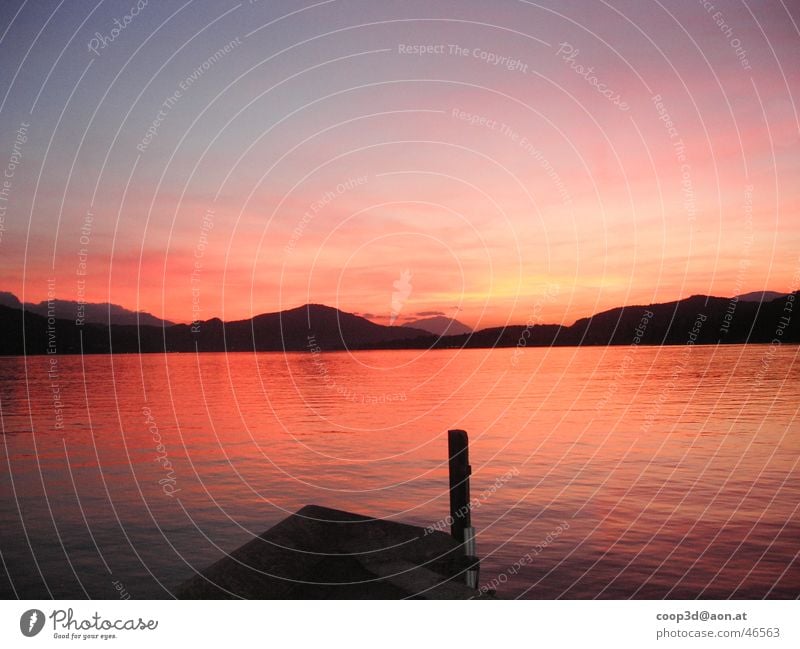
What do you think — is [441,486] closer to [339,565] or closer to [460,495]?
[460,495]

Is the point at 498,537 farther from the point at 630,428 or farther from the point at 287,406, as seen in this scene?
the point at 287,406

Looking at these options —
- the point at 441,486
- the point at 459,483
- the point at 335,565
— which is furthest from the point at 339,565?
the point at 441,486

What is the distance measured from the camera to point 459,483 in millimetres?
13914

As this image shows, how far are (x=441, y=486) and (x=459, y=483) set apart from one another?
9957 millimetres

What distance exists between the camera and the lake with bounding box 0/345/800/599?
627 inches

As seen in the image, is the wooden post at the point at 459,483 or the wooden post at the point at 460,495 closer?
the wooden post at the point at 460,495

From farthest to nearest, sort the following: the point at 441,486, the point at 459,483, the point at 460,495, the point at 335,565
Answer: the point at 441,486 → the point at 459,483 → the point at 460,495 → the point at 335,565

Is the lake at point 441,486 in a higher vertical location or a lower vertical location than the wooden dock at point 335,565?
lower

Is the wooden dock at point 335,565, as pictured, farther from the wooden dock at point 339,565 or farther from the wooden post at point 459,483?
the wooden post at point 459,483

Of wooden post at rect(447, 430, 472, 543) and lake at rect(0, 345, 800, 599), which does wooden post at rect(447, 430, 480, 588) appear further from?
lake at rect(0, 345, 800, 599)
